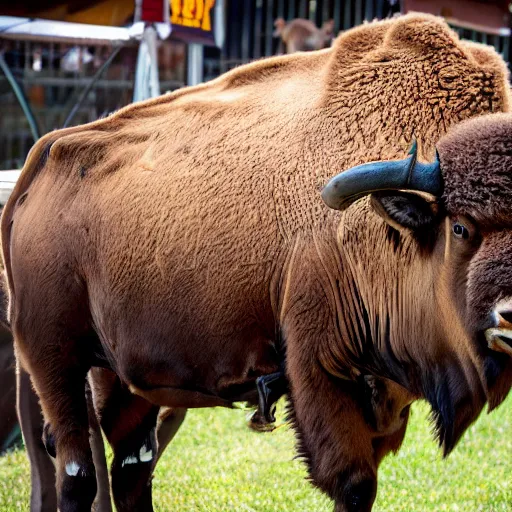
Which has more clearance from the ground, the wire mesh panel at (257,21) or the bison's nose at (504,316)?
the bison's nose at (504,316)

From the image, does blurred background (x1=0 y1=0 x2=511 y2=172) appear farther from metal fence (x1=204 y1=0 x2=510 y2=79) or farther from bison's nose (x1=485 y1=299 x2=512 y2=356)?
bison's nose (x1=485 y1=299 x2=512 y2=356)

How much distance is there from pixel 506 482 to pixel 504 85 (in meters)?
3.28

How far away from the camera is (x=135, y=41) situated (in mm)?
10781

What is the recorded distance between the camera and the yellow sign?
1102 centimetres

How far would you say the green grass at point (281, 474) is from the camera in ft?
19.6

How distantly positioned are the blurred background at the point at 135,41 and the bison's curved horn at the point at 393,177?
693 centimetres

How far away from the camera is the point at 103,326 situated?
4.53 metres

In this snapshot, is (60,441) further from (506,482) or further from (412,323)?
(506,482)

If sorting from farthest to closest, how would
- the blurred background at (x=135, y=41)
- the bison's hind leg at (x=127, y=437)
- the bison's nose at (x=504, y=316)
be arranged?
the blurred background at (x=135, y=41), the bison's hind leg at (x=127, y=437), the bison's nose at (x=504, y=316)

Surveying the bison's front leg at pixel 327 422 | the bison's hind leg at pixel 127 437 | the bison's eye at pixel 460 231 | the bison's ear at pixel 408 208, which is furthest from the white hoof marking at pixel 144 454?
the bison's eye at pixel 460 231

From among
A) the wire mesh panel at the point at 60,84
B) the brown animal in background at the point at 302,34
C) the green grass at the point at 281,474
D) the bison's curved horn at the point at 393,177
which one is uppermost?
the bison's curved horn at the point at 393,177

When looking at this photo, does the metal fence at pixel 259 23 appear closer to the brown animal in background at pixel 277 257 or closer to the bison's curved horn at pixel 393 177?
the brown animal in background at pixel 277 257

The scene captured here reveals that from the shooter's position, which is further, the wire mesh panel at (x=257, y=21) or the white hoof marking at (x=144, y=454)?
the wire mesh panel at (x=257, y=21)

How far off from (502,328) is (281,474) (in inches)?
147
